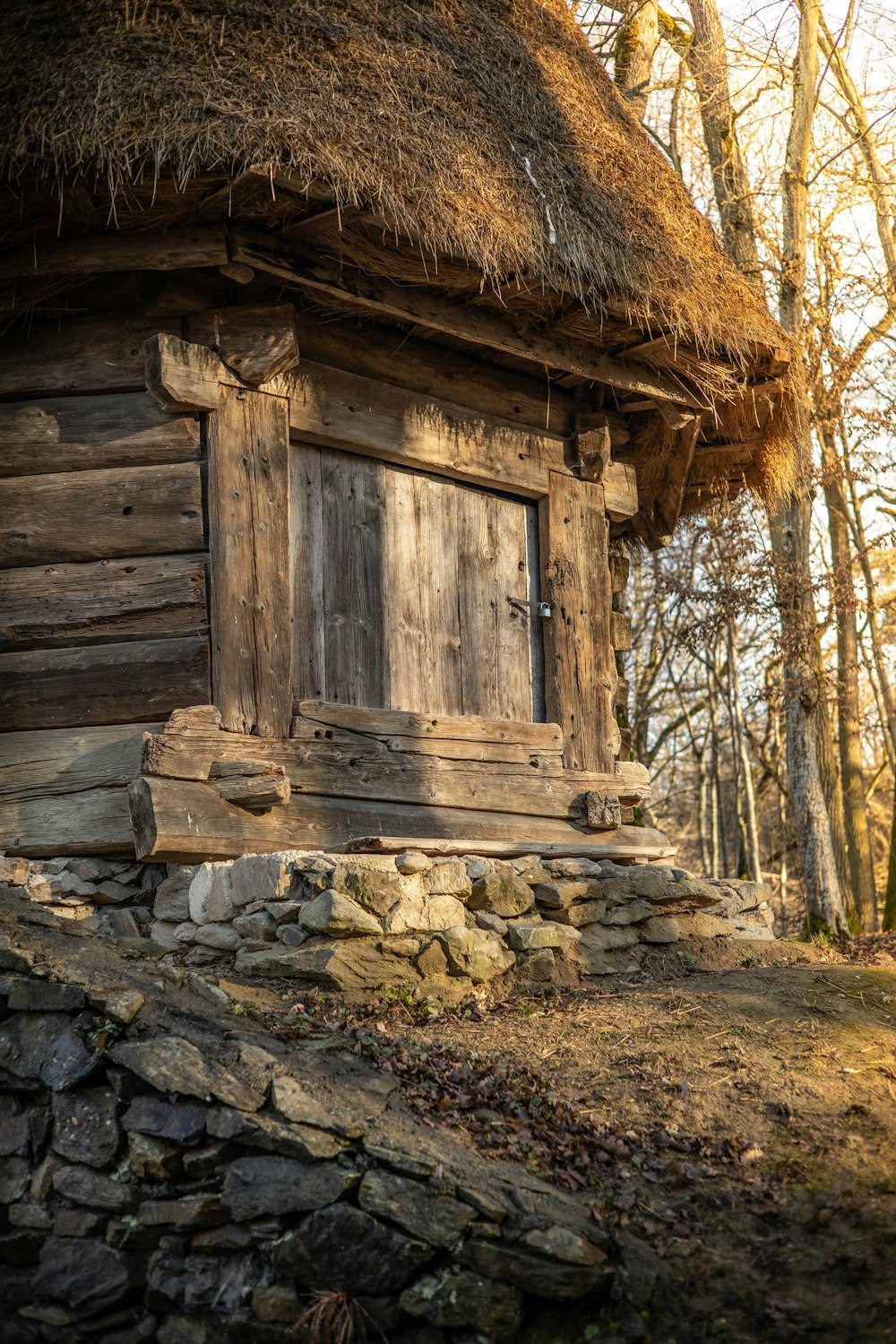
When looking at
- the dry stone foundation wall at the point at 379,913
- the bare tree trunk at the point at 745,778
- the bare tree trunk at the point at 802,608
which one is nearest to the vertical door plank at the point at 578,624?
the dry stone foundation wall at the point at 379,913

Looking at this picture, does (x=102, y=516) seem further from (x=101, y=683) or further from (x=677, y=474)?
(x=677, y=474)

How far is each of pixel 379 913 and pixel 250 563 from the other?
6.48 feet

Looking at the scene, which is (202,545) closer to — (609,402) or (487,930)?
(487,930)

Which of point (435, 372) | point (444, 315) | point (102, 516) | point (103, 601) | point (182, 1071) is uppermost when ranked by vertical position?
point (444, 315)

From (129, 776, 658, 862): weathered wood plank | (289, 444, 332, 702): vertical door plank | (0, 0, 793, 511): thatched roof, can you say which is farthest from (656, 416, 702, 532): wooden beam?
(129, 776, 658, 862): weathered wood plank

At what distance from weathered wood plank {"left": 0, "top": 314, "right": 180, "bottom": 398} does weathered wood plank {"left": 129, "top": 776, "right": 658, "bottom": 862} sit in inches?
85.2

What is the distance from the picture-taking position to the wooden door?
270 inches

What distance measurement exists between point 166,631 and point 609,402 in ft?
12.2

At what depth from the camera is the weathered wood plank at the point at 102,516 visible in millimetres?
6277

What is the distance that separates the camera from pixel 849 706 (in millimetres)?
14781

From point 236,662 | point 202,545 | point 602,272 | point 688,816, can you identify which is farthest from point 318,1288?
point 688,816

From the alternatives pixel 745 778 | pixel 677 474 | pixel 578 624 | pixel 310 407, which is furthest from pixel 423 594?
pixel 745 778

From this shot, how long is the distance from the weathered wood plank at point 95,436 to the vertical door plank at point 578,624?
2511mm

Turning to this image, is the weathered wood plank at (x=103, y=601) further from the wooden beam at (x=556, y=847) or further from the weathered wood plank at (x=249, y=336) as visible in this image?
the wooden beam at (x=556, y=847)
